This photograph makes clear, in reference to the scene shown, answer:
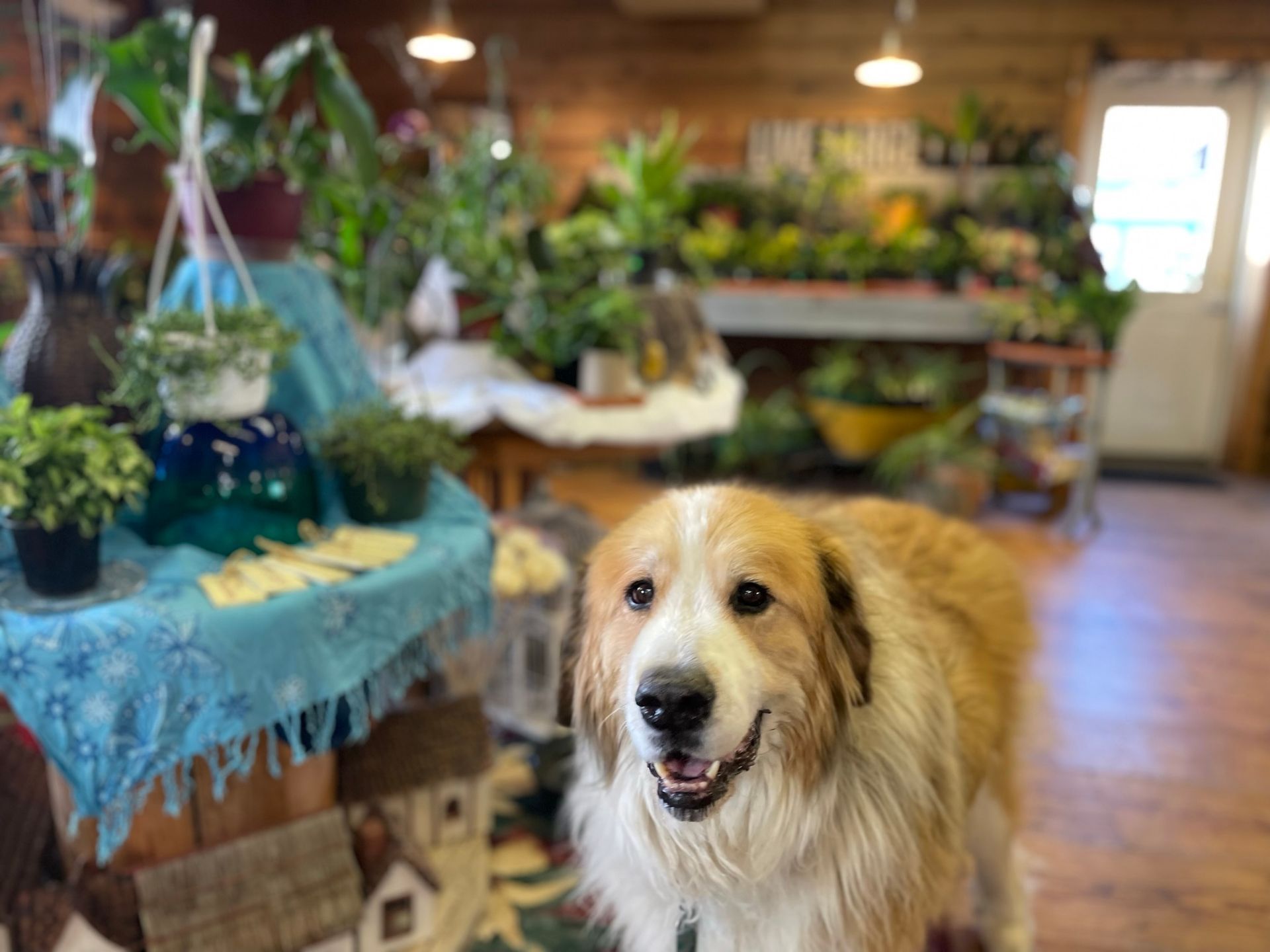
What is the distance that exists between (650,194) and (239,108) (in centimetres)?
176

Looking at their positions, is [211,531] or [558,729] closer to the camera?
[211,531]

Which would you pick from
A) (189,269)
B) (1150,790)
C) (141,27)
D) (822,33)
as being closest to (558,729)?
(189,269)

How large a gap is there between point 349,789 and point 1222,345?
256 inches

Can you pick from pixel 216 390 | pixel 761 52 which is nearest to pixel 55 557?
pixel 216 390

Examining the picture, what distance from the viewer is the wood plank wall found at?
5.96m

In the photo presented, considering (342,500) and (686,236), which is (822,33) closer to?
(686,236)

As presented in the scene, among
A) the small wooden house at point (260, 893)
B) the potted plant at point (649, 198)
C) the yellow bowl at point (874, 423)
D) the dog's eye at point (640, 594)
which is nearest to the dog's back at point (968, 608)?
the dog's eye at point (640, 594)

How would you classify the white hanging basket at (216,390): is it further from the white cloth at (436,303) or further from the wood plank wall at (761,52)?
the wood plank wall at (761,52)

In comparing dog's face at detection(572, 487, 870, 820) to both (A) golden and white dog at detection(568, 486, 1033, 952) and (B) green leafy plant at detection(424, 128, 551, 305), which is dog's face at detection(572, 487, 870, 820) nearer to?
(A) golden and white dog at detection(568, 486, 1033, 952)

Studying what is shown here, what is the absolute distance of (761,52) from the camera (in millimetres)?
6547

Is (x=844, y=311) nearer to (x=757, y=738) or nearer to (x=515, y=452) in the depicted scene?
(x=515, y=452)

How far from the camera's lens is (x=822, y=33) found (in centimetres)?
643

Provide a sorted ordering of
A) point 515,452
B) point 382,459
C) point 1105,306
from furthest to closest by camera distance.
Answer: point 1105,306 < point 515,452 < point 382,459

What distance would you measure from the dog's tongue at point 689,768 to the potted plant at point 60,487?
0.87 m
